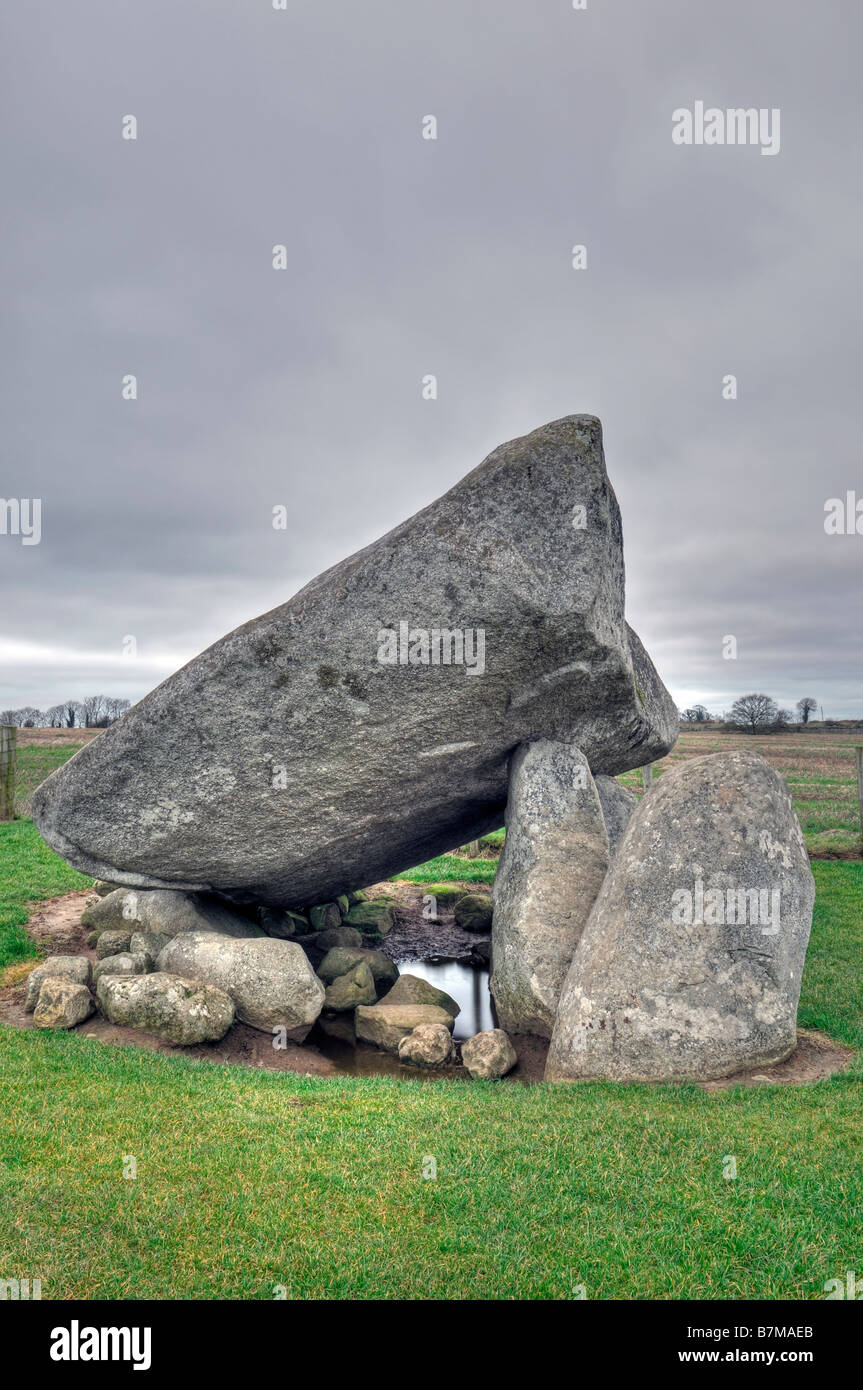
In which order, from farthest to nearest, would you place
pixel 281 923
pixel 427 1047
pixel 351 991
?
1. pixel 281 923
2. pixel 351 991
3. pixel 427 1047

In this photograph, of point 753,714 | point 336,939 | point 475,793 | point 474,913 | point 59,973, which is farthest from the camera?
point 753,714

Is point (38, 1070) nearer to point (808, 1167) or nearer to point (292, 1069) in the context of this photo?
point (292, 1069)

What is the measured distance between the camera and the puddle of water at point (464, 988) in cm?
1075

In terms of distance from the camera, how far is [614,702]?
35.1 feet

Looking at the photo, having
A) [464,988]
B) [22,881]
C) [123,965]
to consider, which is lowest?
[464,988]

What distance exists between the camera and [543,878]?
387 inches

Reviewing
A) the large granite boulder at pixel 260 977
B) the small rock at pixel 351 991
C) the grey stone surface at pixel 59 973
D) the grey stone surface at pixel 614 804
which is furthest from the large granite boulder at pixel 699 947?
the grey stone surface at pixel 59 973

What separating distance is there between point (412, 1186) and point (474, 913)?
10.4 meters

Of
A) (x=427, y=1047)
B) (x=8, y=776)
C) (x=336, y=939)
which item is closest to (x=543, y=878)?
(x=427, y=1047)

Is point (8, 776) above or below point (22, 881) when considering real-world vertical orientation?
above

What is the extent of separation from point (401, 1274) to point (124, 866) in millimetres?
7481

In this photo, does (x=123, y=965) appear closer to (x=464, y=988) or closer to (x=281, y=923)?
(x=281, y=923)

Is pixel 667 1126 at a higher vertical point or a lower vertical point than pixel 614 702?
lower

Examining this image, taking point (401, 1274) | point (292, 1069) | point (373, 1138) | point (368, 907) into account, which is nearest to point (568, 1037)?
point (373, 1138)
